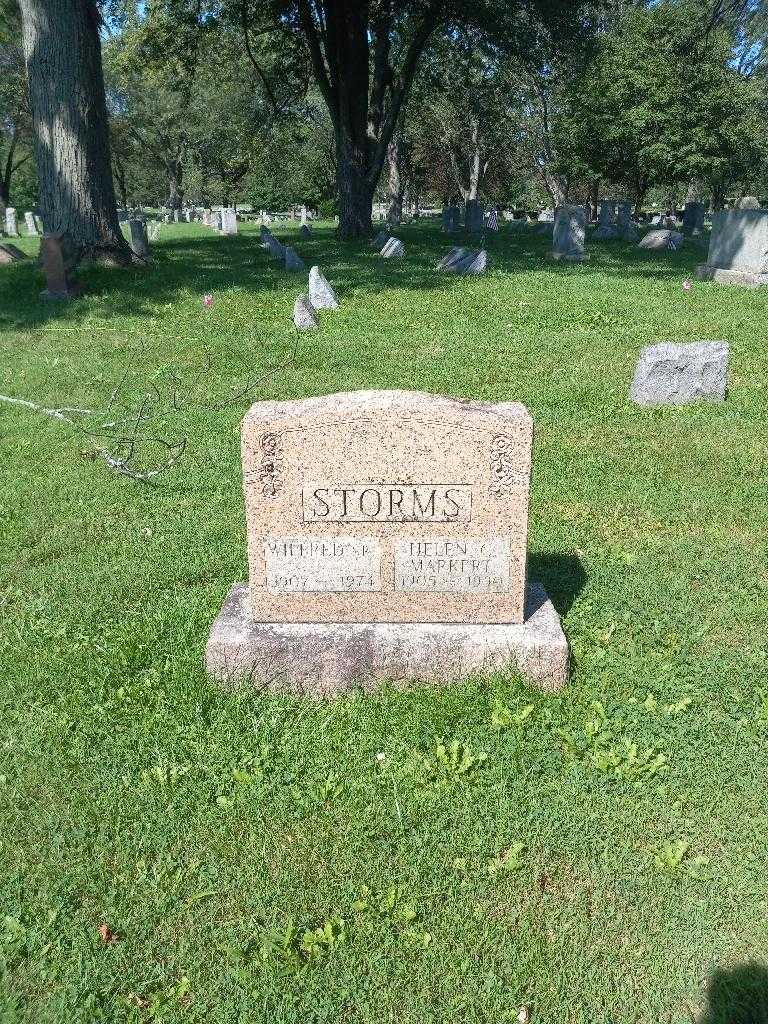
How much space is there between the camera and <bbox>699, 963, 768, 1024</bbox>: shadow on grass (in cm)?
235

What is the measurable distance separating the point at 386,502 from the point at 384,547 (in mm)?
228

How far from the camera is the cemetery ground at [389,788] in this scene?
2.49 meters

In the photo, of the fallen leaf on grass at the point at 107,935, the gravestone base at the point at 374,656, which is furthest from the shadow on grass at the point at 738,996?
the fallen leaf on grass at the point at 107,935

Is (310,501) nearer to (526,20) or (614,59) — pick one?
(526,20)

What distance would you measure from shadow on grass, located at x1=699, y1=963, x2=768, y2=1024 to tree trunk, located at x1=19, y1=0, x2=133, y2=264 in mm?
14005

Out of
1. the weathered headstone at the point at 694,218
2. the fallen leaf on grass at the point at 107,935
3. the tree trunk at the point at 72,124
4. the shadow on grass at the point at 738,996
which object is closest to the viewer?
the shadow on grass at the point at 738,996

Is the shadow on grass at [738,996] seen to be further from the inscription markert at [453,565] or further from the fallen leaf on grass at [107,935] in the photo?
the fallen leaf on grass at [107,935]

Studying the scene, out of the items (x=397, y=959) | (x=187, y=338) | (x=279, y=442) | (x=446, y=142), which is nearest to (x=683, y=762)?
(x=397, y=959)

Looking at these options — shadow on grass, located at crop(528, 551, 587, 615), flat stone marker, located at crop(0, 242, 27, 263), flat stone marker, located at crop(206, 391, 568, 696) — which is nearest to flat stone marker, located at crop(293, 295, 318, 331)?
shadow on grass, located at crop(528, 551, 587, 615)

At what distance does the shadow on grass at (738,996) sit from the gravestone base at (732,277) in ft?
42.7

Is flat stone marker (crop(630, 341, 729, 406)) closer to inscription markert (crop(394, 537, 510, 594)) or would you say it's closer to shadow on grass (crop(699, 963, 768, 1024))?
inscription markert (crop(394, 537, 510, 594))

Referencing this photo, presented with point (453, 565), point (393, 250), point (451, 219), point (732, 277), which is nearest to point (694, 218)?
point (451, 219)

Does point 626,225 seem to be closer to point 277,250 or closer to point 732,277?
point 732,277

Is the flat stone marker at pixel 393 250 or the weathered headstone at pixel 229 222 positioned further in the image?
the weathered headstone at pixel 229 222
